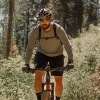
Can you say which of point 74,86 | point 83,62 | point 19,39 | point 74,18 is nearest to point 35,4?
point 74,18

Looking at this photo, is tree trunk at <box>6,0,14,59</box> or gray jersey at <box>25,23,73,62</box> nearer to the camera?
gray jersey at <box>25,23,73,62</box>

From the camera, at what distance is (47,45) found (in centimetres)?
616

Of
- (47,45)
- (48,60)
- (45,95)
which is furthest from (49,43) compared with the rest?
(45,95)

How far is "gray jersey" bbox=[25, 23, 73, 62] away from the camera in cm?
601

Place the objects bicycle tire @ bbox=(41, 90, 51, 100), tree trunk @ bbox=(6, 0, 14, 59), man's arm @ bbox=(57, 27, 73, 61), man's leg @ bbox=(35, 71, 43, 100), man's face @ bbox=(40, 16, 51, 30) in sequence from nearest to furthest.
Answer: bicycle tire @ bbox=(41, 90, 51, 100), man's face @ bbox=(40, 16, 51, 30), man's arm @ bbox=(57, 27, 73, 61), man's leg @ bbox=(35, 71, 43, 100), tree trunk @ bbox=(6, 0, 14, 59)

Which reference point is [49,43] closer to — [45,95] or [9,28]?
[45,95]

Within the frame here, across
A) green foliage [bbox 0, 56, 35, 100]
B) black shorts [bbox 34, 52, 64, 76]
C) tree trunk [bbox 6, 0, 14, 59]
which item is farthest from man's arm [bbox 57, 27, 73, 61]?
tree trunk [bbox 6, 0, 14, 59]

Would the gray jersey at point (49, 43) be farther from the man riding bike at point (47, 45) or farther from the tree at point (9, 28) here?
the tree at point (9, 28)

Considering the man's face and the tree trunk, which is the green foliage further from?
the tree trunk

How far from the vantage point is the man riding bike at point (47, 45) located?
5.95m

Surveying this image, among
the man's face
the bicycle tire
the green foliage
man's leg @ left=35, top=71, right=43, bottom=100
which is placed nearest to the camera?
the bicycle tire

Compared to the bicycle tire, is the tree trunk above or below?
above

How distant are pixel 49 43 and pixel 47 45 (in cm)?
7

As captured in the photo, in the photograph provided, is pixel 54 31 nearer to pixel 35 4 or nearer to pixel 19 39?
pixel 35 4
